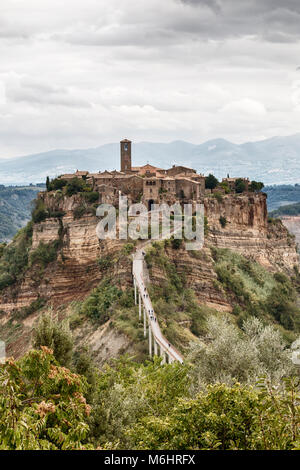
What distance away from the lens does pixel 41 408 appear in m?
9.42

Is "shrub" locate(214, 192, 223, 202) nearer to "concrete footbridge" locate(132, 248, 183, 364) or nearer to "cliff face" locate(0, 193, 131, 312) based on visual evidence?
"cliff face" locate(0, 193, 131, 312)

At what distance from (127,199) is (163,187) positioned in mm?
4675

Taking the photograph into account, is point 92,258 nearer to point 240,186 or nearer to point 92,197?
point 92,197

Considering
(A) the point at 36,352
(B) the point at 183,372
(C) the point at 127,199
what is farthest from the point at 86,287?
(A) the point at 36,352

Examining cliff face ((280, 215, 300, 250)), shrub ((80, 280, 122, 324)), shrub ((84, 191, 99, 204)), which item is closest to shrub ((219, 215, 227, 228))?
shrub ((84, 191, 99, 204))

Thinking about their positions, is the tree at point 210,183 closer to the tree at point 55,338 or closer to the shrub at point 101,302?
the shrub at point 101,302

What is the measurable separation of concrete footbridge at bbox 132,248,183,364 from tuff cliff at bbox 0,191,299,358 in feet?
3.21

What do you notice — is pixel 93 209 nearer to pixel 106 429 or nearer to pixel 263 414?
pixel 106 429

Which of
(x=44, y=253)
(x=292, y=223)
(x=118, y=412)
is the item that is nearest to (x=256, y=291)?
(x=44, y=253)

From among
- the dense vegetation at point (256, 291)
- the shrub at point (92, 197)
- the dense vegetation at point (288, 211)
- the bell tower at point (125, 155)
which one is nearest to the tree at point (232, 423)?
the dense vegetation at point (256, 291)

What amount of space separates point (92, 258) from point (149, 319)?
47.5 ft

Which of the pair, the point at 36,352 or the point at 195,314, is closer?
the point at 36,352

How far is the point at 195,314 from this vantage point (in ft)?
129

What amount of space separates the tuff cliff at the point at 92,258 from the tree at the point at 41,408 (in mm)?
22783
